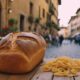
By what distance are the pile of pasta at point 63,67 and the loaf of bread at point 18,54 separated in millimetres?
147

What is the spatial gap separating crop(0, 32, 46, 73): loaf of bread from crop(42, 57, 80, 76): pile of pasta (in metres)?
0.15

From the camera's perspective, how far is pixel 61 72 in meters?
2.73

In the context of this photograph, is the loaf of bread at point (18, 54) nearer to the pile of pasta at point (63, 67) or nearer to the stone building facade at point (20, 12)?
the pile of pasta at point (63, 67)

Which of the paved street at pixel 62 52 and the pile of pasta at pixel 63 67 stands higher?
the pile of pasta at pixel 63 67

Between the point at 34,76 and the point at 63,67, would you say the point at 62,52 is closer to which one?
the point at 63,67

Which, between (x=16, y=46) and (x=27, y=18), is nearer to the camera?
(x=16, y=46)

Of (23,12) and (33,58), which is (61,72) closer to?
(33,58)

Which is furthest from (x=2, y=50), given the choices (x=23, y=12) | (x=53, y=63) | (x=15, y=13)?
(x=23, y=12)

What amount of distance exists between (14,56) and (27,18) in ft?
71.1

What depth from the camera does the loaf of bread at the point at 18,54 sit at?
107 inches

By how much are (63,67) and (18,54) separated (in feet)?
1.39

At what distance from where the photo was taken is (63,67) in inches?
113

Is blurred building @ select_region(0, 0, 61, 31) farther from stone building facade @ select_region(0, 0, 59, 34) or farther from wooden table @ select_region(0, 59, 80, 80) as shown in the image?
wooden table @ select_region(0, 59, 80, 80)

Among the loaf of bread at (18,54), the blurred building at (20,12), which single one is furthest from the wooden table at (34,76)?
the blurred building at (20,12)
